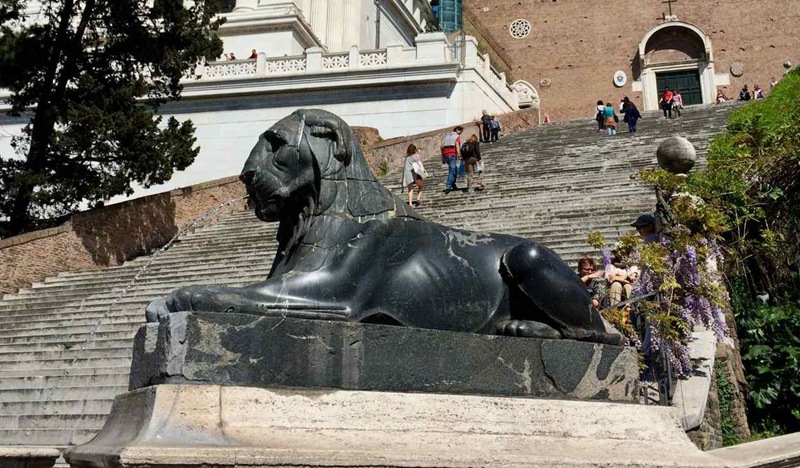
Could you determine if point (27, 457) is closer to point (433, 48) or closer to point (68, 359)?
point (68, 359)

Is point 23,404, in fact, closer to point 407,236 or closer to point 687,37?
point 407,236

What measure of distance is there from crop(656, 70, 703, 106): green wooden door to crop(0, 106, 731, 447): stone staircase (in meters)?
21.4

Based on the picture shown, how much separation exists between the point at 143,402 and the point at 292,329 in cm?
56

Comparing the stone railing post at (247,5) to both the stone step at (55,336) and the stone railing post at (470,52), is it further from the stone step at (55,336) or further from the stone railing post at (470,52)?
the stone step at (55,336)

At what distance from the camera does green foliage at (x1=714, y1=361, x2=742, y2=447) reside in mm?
6922

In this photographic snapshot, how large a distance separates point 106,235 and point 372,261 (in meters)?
13.4

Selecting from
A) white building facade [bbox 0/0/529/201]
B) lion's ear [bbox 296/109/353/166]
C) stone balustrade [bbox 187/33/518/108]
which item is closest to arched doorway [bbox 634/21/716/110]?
white building facade [bbox 0/0/529/201]

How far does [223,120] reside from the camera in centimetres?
2564

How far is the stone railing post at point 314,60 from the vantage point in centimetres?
2531

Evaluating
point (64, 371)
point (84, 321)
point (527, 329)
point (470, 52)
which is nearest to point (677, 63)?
point (470, 52)

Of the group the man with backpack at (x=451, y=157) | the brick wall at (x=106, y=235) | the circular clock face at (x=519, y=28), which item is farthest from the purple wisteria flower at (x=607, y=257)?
the circular clock face at (x=519, y=28)

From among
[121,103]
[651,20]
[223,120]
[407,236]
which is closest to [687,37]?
[651,20]

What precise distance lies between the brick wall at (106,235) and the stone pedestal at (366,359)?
12.6 m

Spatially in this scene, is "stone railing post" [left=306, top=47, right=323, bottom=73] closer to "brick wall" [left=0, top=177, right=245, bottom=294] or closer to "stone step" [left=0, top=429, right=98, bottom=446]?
Answer: "brick wall" [left=0, top=177, right=245, bottom=294]
